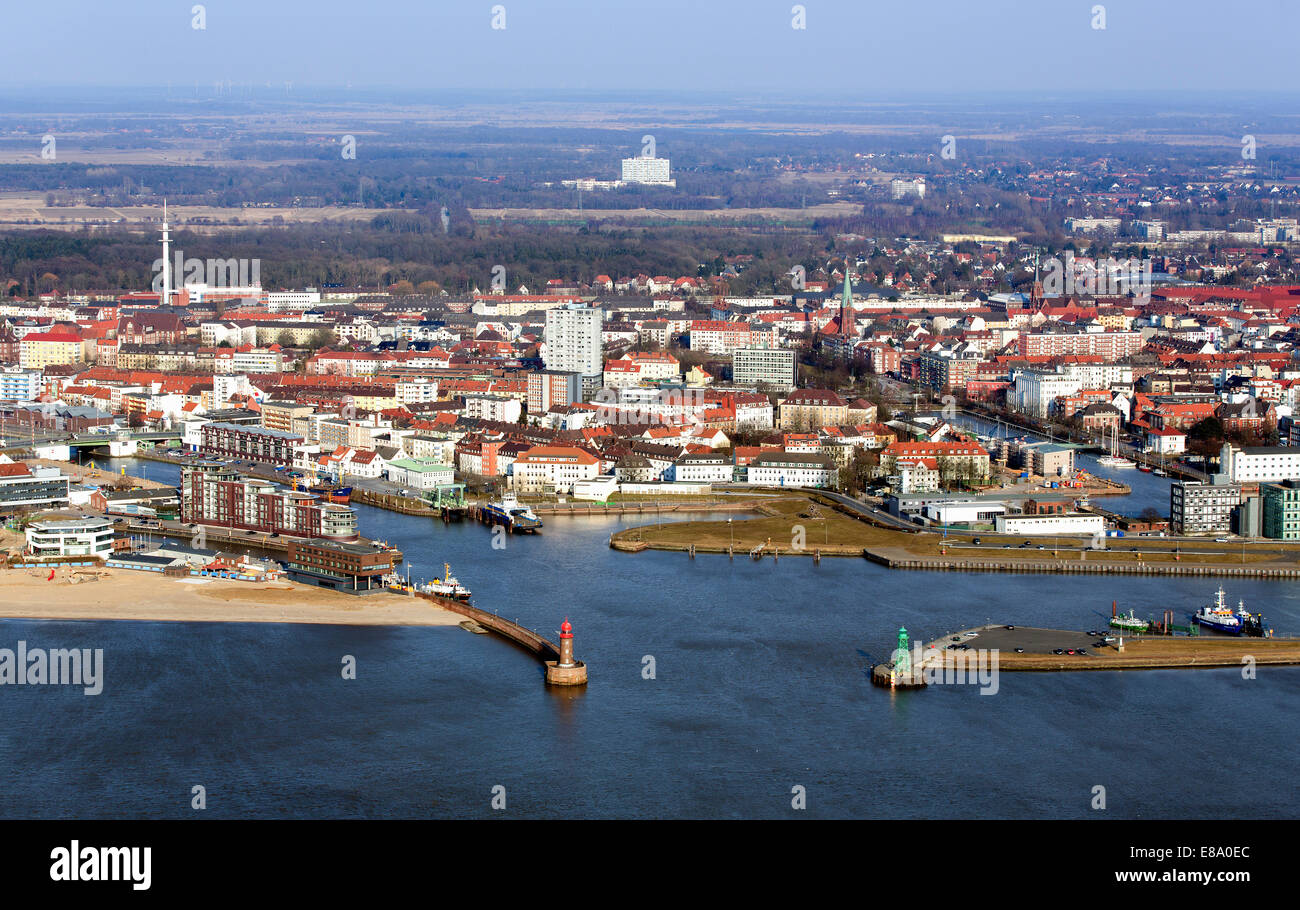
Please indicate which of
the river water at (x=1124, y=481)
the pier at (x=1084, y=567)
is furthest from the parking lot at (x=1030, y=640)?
the river water at (x=1124, y=481)

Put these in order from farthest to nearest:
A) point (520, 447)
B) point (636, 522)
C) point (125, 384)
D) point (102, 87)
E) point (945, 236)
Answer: point (102, 87), point (945, 236), point (125, 384), point (520, 447), point (636, 522)

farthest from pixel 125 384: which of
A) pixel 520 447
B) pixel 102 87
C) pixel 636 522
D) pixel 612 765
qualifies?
pixel 102 87

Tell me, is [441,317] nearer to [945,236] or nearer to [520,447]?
[520,447]

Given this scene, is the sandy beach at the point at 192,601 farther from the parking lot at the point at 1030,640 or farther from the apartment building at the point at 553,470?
the apartment building at the point at 553,470

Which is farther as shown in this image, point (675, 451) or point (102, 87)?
point (102, 87)

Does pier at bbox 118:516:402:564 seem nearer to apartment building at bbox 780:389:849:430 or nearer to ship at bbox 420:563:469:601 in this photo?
ship at bbox 420:563:469:601

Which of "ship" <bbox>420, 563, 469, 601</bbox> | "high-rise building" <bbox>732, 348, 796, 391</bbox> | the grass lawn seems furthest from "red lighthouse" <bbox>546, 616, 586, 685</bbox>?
"high-rise building" <bbox>732, 348, 796, 391</bbox>

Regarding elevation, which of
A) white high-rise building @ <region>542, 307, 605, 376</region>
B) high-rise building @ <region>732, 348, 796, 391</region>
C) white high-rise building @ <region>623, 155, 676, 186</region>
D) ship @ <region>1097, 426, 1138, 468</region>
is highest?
white high-rise building @ <region>623, 155, 676, 186</region>
